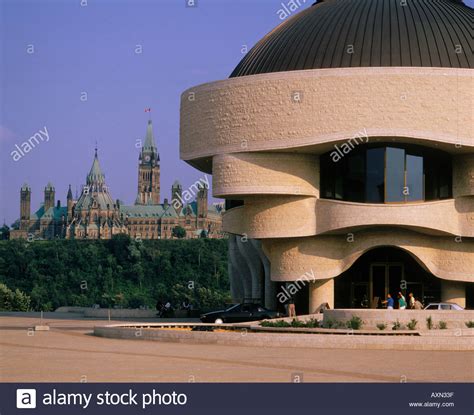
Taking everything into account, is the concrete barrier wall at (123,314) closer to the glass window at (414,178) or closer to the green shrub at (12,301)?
the glass window at (414,178)

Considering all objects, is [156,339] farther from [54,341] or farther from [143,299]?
[143,299]

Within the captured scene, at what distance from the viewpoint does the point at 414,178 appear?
144ft

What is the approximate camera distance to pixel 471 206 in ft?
143

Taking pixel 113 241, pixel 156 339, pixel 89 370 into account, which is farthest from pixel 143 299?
pixel 89 370

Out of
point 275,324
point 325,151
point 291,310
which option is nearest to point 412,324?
point 275,324

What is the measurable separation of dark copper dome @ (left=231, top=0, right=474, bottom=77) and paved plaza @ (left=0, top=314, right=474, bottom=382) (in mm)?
18511

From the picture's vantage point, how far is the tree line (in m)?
129

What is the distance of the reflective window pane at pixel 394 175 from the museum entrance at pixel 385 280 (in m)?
3.58

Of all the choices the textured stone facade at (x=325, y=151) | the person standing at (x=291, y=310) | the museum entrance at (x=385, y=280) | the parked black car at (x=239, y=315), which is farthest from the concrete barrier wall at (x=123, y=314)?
the parked black car at (x=239, y=315)

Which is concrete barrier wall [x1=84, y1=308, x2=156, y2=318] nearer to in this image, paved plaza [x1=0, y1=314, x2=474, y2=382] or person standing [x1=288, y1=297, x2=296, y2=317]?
person standing [x1=288, y1=297, x2=296, y2=317]

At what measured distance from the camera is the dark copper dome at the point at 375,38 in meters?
44.5

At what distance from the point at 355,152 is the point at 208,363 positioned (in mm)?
21776

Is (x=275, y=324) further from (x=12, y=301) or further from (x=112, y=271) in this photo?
(x=112, y=271)

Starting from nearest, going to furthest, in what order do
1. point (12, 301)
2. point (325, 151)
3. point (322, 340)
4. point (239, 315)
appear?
point (322, 340) → point (239, 315) → point (325, 151) → point (12, 301)
